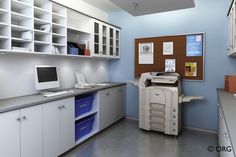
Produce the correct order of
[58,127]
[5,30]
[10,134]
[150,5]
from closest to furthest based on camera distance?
[10,134] < [5,30] < [58,127] < [150,5]

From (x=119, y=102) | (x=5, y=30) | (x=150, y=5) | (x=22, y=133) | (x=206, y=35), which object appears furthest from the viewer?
(x=119, y=102)

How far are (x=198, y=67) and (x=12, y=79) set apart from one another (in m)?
3.31

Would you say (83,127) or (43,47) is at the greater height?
(43,47)

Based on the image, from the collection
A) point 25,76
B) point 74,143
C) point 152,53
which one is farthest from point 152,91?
point 25,76

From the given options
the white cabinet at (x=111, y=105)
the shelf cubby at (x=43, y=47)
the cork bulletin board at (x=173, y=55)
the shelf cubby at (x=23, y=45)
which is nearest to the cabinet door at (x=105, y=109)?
the white cabinet at (x=111, y=105)

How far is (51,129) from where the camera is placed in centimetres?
241

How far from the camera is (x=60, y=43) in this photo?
2883mm

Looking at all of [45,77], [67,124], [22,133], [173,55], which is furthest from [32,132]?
[173,55]

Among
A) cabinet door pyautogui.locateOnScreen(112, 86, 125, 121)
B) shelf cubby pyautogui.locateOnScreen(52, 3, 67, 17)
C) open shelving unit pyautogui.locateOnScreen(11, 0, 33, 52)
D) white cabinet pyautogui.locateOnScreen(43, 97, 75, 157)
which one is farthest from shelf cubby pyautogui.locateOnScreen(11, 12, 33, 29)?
cabinet door pyautogui.locateOnScreen(112, 86, 125, 121)

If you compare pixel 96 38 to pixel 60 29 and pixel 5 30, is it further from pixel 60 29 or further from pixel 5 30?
pixel 5 30

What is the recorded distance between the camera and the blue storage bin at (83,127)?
3.06 meters

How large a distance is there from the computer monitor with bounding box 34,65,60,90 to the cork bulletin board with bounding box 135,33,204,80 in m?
2.04

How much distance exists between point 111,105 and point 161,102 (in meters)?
1.09

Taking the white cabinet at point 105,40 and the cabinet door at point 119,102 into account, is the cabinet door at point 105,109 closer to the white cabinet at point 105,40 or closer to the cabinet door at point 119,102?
the cabinet door at point 119,102
